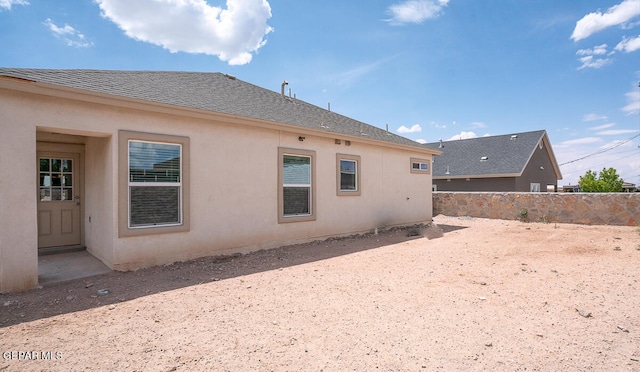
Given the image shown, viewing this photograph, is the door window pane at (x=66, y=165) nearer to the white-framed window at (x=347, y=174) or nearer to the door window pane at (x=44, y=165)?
the door window pane at (x=44, y=165)

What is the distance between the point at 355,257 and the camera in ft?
23.7

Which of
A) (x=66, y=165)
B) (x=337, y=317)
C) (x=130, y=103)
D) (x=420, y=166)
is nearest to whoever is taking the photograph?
(x=337, y=317)

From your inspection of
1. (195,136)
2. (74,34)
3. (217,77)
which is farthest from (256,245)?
(74,34)

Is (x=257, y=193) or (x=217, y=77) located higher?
(x=217, y=77)

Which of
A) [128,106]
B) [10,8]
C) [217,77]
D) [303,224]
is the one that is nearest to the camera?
[128,106]

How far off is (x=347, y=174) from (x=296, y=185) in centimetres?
213

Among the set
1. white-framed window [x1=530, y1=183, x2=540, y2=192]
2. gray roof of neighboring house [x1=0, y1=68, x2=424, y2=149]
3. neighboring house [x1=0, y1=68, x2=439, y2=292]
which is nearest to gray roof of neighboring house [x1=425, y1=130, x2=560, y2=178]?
white-framed window [x1=530, y1=183, x2=540, y2=192]

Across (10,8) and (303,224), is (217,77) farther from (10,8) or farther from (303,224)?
(303,224)

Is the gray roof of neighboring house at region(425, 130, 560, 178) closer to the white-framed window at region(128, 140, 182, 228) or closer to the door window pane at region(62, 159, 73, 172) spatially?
the white-framed window at region(128, 140, 182, 228)

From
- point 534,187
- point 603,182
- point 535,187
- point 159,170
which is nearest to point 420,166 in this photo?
point 159,170

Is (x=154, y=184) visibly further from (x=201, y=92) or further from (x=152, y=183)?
(x=201, y=92)

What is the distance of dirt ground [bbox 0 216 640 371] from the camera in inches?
113

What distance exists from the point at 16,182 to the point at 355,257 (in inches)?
245

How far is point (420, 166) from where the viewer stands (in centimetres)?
1305
